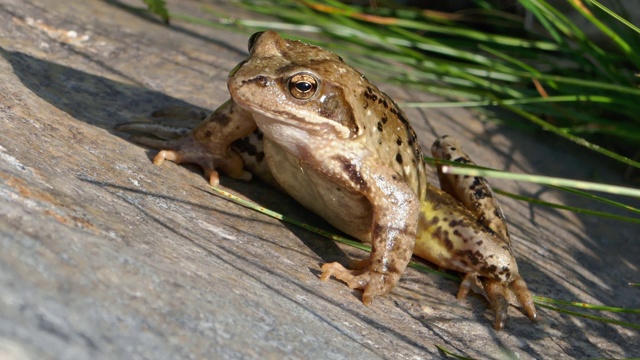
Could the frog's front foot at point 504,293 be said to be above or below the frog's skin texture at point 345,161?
below

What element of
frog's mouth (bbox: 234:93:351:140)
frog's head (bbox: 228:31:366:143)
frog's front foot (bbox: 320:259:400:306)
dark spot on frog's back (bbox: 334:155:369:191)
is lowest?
frog's front foot (bbox: 320:259:400:306)

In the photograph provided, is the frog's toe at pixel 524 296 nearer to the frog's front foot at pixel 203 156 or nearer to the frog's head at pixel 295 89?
the frog's head at pixel 295 89

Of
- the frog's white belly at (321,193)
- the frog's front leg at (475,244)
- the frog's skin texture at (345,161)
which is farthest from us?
the frog's front leg at (475,244)

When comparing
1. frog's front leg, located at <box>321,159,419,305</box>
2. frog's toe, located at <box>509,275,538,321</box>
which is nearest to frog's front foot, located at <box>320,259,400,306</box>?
frog's front leg, located at <box>321,159,419,305</box>

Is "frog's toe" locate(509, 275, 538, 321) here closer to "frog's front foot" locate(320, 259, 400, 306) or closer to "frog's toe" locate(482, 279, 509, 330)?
"frog's toe" locate(482, 279, 509, 330)

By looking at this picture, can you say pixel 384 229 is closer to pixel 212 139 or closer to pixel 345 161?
pixel 345 161

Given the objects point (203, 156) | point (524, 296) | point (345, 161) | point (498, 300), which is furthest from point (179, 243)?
point (524, 296)

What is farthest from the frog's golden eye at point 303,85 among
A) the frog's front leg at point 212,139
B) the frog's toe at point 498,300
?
the frog's toe at point 498,300
